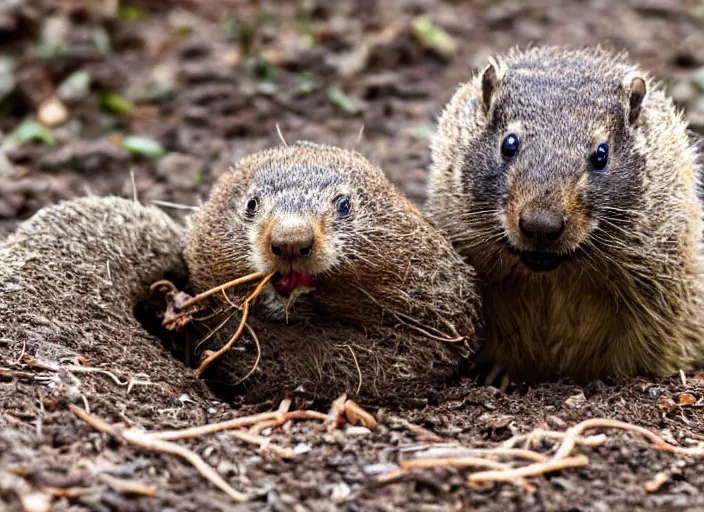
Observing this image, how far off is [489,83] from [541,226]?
1436 mm

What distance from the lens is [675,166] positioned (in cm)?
632

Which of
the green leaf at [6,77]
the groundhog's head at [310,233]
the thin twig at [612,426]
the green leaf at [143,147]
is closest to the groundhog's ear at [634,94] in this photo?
the groundhog's head at [310,233]

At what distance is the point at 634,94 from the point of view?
6133 mm

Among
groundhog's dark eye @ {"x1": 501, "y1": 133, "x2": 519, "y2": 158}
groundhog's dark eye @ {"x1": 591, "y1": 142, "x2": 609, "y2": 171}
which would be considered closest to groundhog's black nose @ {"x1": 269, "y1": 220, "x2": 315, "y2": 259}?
groundhog's dark eye @ {"x1": 501, "y1": 133, "x2": 519, "y2": 158}

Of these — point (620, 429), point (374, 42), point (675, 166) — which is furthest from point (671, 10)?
point (620, 429)

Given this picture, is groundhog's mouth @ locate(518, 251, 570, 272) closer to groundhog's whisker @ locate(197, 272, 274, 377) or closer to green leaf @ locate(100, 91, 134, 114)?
groundhog's whisker @ locate(197, 272, 274, 377)

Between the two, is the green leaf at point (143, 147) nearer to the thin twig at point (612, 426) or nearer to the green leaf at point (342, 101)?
the green leaf at point (342, 101)

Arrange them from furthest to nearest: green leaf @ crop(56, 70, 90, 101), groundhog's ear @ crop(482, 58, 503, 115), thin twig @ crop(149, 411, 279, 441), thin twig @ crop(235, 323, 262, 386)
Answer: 1. green leaf @ crop(56, 70, 90, 101)
2. groundhog's ear @ crop(482, 58, 503, 115)
3. thin twig @ crop(235, 323, 262, 386)
4. thin twig @ crop(149, 411, 279, 441)

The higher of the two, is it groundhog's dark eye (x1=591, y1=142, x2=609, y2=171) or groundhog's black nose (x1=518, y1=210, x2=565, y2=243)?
groundhog's dark eye (x1=591, y1=142, x2=609, y2=171)

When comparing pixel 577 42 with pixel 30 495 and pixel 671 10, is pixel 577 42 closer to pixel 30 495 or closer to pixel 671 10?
pixel 671 10

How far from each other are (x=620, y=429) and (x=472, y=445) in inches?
33.0

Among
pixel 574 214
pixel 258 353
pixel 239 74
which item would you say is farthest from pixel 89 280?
pixel 239 74

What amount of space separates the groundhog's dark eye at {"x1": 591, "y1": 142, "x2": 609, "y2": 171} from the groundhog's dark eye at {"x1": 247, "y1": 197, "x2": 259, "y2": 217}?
2013 mm

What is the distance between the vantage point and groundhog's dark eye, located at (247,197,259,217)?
550 cm
